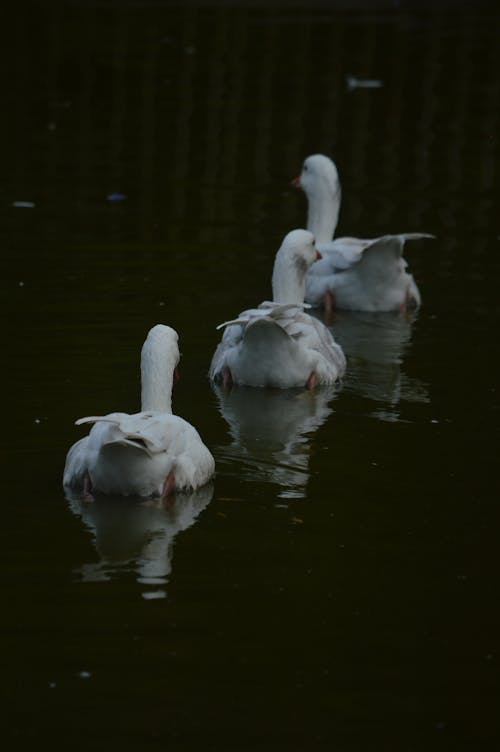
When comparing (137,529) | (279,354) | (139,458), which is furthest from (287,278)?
(137,529)

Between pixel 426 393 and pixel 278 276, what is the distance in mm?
1501

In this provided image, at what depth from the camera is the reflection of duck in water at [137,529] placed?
25.0ft

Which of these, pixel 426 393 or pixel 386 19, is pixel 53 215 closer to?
pixel 426 393

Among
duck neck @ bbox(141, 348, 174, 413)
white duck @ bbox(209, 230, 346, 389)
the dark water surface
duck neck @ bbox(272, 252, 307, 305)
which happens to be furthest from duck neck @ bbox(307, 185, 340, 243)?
duck neck @ bbox(141, 348, 174, 413)

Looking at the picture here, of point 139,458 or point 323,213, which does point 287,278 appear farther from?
point 139,458

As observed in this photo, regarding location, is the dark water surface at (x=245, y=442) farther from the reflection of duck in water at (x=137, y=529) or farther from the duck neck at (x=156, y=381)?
the duck neck at (x=156, y=381)

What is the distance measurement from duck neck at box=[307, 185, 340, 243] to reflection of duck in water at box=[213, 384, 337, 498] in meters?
3.60

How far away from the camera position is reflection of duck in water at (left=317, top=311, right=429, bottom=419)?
36.5 ft

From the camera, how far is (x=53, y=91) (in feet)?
74.7

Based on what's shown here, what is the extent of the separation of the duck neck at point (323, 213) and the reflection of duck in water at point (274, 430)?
11.8 ft

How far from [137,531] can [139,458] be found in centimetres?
37

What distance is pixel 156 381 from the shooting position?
9023 millimetres

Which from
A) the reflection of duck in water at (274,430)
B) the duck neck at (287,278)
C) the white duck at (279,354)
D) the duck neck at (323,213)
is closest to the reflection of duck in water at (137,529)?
the reflection of duck in water at (274,430)

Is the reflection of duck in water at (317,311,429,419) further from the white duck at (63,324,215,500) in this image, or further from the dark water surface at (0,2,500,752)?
the white duck at (63,324,215,500)
